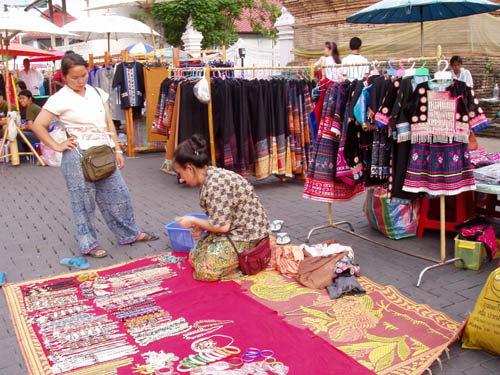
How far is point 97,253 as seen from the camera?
4.73 metres

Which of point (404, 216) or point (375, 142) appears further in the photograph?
point (404, 216)

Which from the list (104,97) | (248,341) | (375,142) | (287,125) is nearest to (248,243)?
(248,341)

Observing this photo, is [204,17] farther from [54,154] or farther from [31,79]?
[54,154]

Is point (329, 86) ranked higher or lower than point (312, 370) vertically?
higher

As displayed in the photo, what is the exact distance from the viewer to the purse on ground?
4.48 metres

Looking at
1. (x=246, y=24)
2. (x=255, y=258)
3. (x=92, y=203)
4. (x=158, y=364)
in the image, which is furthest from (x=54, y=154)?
(x=246, y=24)

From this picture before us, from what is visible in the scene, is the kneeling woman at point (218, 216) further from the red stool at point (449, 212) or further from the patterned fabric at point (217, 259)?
the red stool at point (449, 212)

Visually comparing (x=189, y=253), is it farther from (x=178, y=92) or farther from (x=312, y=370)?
(x=178, y=92)

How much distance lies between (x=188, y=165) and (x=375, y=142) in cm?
158

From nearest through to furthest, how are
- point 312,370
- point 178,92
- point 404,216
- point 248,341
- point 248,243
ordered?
point 312,370
point 248,341
point 248,243
point 404,216
point 178,92

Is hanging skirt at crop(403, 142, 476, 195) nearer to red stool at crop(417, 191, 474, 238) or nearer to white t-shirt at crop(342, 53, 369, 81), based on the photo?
red stool at crop(417, 191, 474, 238)

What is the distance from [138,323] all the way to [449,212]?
317cm

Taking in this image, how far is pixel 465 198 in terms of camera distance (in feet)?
15.7

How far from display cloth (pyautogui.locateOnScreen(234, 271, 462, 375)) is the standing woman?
156cm
